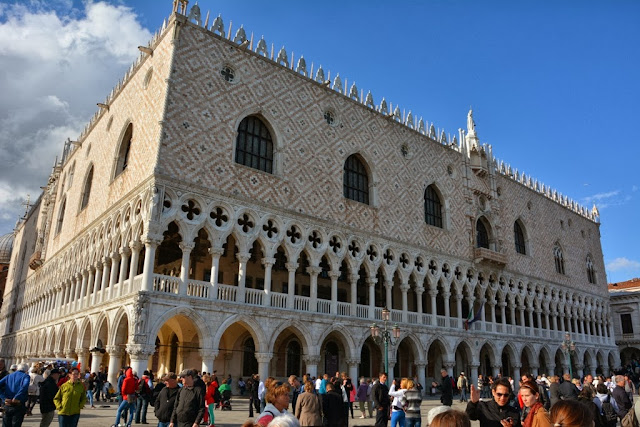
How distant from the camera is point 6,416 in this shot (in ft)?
21.9

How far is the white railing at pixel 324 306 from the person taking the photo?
18.3 m

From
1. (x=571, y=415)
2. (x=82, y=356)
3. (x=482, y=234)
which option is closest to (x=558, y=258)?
(x=482, y=234)

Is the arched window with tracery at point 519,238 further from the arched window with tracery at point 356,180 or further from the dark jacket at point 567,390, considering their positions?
the dark jacket at point 567,390

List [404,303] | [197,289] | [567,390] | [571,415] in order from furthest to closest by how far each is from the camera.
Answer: [404,303] → [197,289] → [567,390] → [571,415]

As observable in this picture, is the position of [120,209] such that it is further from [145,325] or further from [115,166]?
[145,325]

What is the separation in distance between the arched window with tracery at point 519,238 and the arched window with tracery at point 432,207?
250 inches

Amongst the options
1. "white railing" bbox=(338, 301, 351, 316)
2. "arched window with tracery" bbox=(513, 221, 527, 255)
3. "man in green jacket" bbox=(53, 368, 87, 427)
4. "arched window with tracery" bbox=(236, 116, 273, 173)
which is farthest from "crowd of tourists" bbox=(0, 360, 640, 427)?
"arched window with tracery" bbox=(513, 221, 527, 255)

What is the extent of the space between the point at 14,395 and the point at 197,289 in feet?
28.5

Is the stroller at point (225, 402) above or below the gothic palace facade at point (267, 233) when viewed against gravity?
below

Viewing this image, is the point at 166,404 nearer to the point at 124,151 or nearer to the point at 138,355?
the point at 138,355

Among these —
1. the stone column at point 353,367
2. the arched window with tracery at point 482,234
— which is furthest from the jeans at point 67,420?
→ the arched window with tracery at point 482,234

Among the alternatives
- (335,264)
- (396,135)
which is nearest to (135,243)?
(335,264)

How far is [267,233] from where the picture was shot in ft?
57.2

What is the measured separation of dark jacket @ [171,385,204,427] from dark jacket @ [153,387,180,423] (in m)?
0.35
